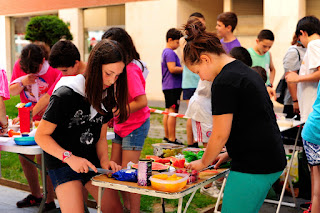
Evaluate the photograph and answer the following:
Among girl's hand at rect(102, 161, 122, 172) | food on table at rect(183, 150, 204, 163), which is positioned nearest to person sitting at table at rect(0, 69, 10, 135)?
girl's hand at rect(102, 161, 122, 172)

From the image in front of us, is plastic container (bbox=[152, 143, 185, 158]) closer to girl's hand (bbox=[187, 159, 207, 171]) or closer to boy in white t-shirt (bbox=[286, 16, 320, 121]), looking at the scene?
girl's hand (bbox=[187, 159, 207, 171])

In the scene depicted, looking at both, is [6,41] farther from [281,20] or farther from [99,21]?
[281,20]

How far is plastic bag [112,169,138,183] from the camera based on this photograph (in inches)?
109

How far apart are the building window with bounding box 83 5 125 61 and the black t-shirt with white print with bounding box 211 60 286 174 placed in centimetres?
1576

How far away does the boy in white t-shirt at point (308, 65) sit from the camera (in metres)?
4.61

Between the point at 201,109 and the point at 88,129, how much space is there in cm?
207

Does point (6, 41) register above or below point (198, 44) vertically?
above

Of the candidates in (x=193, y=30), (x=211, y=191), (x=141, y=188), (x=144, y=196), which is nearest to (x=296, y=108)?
(x=211, y=191)

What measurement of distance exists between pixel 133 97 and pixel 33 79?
4.38ft

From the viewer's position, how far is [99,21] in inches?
746

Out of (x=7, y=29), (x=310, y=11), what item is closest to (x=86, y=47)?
(x=7, y=29)

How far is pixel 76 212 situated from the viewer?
291 centimetres

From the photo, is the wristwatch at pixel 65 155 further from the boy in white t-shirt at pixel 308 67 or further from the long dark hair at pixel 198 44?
the boy in white t-shirt at pixel 308 67

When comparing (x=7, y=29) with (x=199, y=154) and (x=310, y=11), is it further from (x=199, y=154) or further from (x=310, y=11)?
(x=199, y=154)
